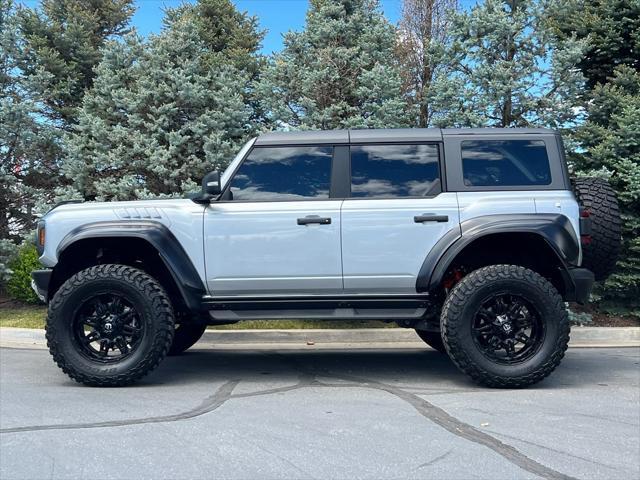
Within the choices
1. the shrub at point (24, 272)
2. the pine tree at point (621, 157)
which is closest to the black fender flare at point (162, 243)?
the shrub at point (24, 272)

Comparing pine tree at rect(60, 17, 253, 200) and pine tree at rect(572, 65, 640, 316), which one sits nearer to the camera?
pine tree at rect(572, 65, 640, 316)

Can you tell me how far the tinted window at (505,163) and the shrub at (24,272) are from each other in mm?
6813

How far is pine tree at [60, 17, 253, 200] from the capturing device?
9672 millimetres

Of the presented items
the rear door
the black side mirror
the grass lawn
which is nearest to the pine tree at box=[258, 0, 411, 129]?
the grass lawn

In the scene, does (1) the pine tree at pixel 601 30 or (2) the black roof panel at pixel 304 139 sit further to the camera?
(1) the pine tree at pixel 601 30

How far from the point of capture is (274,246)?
5.41m

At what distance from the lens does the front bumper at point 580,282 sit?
17.6 ft

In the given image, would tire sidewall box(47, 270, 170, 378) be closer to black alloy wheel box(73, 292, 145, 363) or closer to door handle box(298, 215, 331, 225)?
black alloy wheel box(73, 292, 145, 363)

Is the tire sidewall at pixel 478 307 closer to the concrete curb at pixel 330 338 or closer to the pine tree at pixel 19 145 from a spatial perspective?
the concrete curb at pixel 330 338

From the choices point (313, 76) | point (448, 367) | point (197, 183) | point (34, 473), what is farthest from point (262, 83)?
point (34, 473)

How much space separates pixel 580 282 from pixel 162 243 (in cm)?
361

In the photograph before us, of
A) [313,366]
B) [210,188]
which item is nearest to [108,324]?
[210,188]

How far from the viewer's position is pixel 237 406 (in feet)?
15.9

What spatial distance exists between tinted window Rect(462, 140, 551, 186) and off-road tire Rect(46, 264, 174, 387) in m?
2.91
